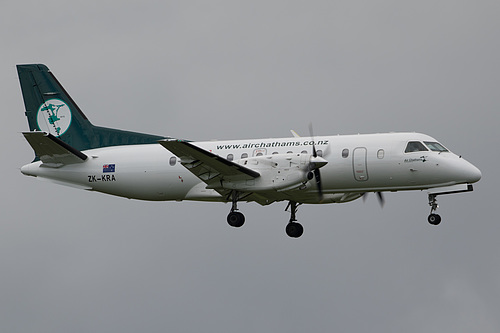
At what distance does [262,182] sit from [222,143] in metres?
2.99

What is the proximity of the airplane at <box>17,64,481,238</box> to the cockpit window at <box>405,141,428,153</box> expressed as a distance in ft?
0.11

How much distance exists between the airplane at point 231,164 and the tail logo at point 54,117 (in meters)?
0.04

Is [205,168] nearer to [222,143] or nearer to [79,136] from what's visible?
[222,143]

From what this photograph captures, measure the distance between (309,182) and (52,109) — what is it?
445 inches

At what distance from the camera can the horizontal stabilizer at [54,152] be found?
31672 millimetres

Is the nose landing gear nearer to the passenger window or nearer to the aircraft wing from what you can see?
the aircraft wing

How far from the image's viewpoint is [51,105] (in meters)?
35.2

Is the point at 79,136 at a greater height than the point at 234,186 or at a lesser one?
greater

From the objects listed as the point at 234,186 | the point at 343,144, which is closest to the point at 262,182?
the point at 234,186

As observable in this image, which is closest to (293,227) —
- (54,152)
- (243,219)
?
(243,219)

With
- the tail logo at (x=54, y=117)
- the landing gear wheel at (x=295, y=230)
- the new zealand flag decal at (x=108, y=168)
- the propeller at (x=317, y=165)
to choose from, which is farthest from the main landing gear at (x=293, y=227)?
the tail logo at (x=54, y=117)

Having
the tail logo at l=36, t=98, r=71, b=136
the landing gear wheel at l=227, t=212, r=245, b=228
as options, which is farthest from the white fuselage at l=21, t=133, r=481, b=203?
the tail logo at l=36, t=98, r=71, b=136

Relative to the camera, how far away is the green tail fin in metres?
34.8

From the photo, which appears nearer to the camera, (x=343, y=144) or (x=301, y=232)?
(x=343, y=144)
